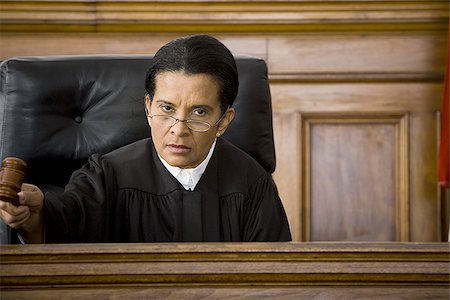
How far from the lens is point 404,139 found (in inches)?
118

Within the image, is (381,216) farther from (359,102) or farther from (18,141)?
(18,141)

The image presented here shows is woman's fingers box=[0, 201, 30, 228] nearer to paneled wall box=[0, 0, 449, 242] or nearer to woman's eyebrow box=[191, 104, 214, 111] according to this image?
woman's eyebrow box=[191, 104, 214, 111]

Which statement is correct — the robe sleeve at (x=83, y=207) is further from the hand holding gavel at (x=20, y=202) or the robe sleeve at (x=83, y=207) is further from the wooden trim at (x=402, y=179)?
the wooden trim at (x=402, y=179)

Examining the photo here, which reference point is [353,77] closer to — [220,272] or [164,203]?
[164,203]

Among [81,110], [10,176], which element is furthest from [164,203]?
[10,176]

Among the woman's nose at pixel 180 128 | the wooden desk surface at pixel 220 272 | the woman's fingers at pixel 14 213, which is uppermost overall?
the woman's nose at pixel 180 128

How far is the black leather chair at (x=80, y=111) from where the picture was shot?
1.88 m

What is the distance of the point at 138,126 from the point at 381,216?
1.36 metres

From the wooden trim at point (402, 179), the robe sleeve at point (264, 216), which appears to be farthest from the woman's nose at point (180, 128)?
the wooden trim at point (402, 179)

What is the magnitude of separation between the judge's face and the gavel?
1.24 feet

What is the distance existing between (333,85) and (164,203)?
4.67 ft

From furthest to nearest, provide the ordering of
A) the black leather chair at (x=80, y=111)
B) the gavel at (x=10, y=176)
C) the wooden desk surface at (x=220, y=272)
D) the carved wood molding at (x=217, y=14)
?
the carved wood molding at (x=217, y=14) → the black leather chair at (x=80, y=111) → the gavel at (x=10, y=176) → the wooden desk surface at (x=220, y=272)

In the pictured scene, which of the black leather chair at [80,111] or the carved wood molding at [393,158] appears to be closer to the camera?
the black leather chair at [80,111]

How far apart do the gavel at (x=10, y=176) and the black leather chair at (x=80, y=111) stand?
21.3 inches
